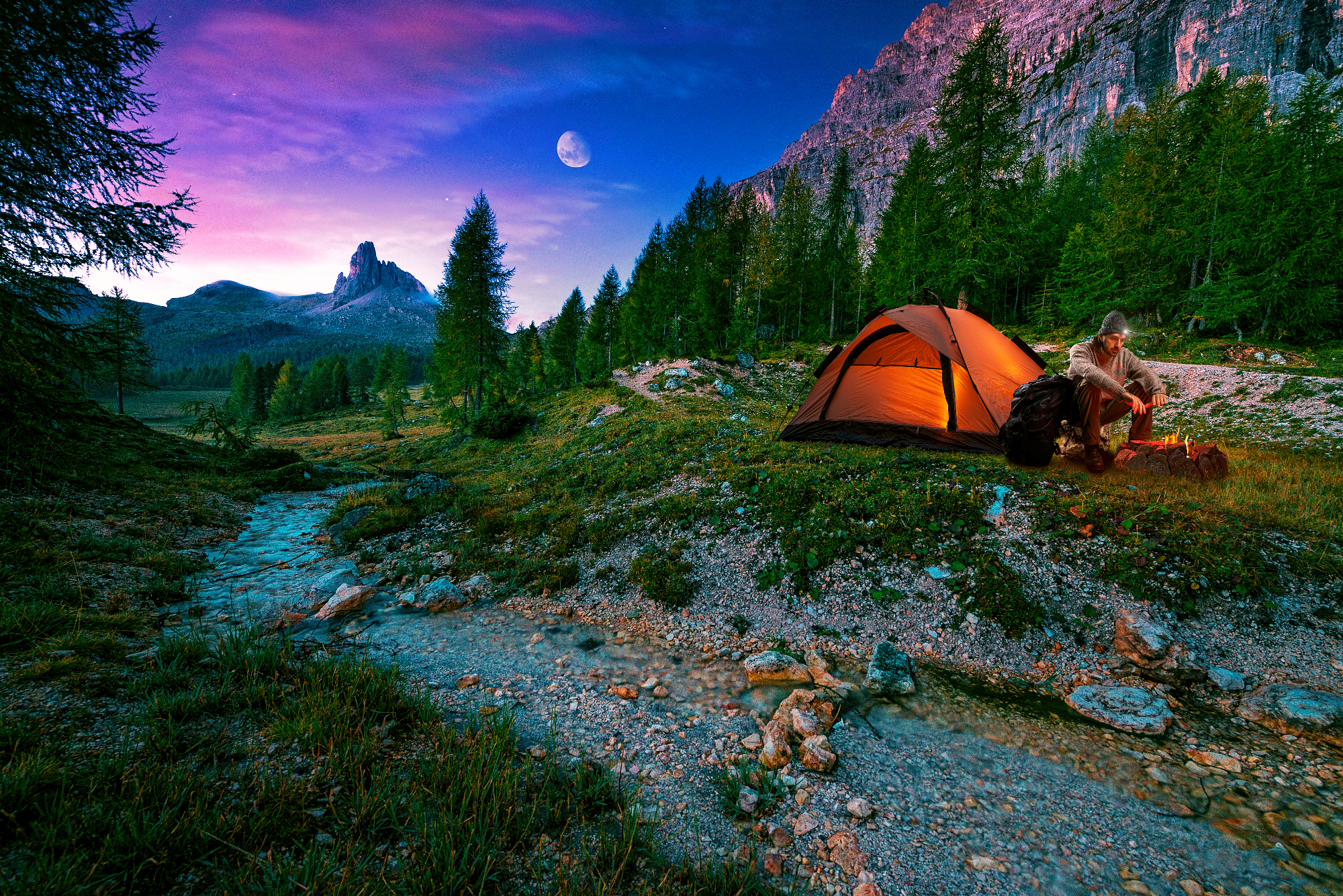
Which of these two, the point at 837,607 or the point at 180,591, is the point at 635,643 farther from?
the point at 180,591

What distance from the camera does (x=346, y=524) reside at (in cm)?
988

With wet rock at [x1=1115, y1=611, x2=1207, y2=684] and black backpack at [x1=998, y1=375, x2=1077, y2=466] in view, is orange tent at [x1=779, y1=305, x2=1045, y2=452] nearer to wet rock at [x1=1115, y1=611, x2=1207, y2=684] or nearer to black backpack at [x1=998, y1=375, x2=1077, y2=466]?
black backpack at [x1=998, y1=375, x2=1077, y2=466]

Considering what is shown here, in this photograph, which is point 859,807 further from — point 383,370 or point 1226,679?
point 383,370

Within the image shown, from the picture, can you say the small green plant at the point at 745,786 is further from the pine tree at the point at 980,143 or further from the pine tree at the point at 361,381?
the pine tree at the point at 361,381

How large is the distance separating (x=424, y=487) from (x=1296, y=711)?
14410mm

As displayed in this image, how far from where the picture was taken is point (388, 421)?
46.2 m

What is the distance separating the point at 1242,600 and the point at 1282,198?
3191 cm

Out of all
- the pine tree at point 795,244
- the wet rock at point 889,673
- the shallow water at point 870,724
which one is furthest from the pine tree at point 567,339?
the wet rock at point 889,673

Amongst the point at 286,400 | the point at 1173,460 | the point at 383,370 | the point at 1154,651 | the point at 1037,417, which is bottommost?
the point at 1154,651

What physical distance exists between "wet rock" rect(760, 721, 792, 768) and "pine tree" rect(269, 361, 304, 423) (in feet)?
275

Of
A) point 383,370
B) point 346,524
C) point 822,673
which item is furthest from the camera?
point 383,370

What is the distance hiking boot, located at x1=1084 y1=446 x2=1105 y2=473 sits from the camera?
7.05 meters

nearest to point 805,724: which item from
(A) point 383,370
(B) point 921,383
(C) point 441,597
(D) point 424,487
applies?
(C) point 441,597

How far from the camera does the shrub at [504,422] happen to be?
911 inches
